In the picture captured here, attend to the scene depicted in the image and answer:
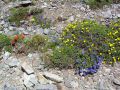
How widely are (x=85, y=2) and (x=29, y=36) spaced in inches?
119

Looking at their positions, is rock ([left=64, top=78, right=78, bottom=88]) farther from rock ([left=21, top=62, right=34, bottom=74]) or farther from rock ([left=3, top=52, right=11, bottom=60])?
rock ([left=3, top=52, right=11, bottom=60])

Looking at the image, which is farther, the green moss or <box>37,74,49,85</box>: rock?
the green moss

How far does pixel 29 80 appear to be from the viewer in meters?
7.11

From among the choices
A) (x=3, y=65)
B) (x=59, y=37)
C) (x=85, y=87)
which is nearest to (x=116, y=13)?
(x=59, y=37)

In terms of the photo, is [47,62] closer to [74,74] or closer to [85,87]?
[74,74]

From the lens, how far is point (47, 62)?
7598 mm

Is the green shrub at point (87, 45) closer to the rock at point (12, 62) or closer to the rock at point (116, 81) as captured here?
the rock at point (116, 81)

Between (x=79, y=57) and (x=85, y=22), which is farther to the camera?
(x=85, y=22)

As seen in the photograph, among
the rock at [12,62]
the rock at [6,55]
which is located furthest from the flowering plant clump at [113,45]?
the rock at [6,55]

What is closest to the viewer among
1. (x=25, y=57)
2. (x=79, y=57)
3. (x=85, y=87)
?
(x=85, y=87)

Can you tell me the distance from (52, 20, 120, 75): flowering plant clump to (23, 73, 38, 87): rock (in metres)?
0.82

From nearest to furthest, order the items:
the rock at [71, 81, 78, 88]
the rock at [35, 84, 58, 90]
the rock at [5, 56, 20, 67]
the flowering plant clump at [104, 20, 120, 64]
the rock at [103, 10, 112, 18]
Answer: the rock at [35, 84, 58, 90], the rock at [71, 81, 78, 88], the flowering plant clump at [104, 20, 120, 64], the rock at [5, 56, 20, 67], the rock at [103, 10, 112, 18]

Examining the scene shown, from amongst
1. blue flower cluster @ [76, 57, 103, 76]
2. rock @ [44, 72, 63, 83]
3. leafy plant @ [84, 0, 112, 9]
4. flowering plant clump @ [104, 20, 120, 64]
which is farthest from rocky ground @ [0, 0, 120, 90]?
leafy plant @ [84, 0, 112, 9]

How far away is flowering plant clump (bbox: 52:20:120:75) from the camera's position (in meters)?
7.32
